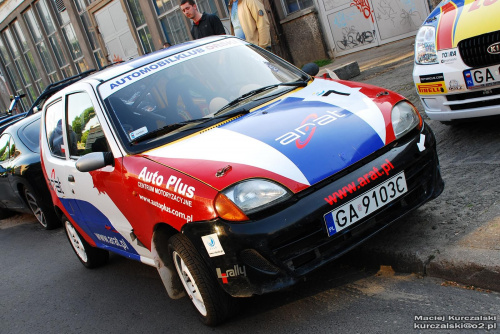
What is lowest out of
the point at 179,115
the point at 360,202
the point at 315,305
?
the point at 315,305

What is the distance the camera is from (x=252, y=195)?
3.18 m

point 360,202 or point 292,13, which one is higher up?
point 292,13

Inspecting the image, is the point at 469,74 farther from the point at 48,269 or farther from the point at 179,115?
the point at 48,269

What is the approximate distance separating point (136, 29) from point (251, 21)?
34.4 feet

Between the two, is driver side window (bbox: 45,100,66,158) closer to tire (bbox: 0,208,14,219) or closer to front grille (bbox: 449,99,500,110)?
front grille (bbox: 449,99,500,110)

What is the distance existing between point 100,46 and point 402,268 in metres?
20.0

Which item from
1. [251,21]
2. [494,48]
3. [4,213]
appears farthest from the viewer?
[4,213]

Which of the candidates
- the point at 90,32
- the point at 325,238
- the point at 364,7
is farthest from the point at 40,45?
the point at 325,238

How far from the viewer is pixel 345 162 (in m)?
3.33

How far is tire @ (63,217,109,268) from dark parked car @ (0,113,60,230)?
2.41m

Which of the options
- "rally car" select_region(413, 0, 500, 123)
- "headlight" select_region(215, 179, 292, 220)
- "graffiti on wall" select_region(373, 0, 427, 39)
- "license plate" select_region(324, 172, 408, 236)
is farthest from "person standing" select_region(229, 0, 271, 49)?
"headlight" select_region(215, 179, 292, 220)

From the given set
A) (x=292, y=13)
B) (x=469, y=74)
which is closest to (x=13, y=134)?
(x=469, y=74)

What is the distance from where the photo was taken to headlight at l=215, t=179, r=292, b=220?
3154 mm

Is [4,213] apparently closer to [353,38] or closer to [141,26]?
[353,38]
